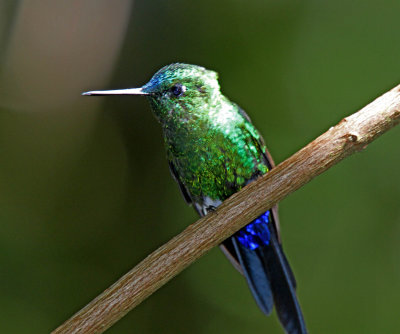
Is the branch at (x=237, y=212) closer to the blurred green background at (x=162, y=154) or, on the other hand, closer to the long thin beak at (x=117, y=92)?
the long thin beak at (x=117, y=92)

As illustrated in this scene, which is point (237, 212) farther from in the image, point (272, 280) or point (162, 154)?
point (162, 154)

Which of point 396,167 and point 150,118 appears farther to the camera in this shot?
point 150,118

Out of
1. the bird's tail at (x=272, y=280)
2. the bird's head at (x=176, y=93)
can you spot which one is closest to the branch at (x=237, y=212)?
the bird's head at (x=176, y=93)

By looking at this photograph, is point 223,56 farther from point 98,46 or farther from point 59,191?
point 59,191

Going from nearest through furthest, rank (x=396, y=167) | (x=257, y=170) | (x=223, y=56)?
1. (x=257, y=170)
2. (x=396, y=167)
3. (x=223, y=56)

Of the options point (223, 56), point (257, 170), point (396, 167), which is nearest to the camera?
point (257, 170)

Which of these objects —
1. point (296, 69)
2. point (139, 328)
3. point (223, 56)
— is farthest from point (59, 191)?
point (296, 69)

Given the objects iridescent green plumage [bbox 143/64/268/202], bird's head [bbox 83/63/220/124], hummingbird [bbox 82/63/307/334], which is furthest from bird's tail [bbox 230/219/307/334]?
bird's head [bbox 83/63/220/124]

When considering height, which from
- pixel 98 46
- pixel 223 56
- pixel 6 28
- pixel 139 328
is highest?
pixel 6 28
